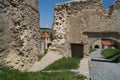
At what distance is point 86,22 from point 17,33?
26.6 ft

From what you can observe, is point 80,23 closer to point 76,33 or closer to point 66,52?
point 76,33

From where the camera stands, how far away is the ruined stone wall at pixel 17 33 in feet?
26.1

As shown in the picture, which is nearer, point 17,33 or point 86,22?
point 17,33

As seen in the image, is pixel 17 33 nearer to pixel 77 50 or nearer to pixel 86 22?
pixel 86 22

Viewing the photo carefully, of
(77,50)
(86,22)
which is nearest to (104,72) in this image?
(77,50)

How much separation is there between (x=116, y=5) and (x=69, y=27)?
3.12 metres

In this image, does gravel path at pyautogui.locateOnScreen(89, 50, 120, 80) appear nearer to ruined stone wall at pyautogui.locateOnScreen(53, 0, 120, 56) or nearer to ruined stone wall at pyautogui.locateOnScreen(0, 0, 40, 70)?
ruined stone wall at pyautogui.locateOnScreen(53, 0, 120, 56)

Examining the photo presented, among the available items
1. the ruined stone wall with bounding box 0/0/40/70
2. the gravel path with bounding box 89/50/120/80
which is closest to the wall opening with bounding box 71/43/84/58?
the gravel path with bounding box 89/50/120/80

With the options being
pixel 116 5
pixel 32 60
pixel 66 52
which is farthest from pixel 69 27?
pixel 32 60

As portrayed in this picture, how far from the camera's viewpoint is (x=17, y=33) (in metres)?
8.96

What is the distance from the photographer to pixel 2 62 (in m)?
7.79

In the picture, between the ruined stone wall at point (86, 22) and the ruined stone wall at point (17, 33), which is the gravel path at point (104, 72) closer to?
the ruined stone wall at point (86, 22)

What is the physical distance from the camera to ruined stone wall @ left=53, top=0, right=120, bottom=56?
16438mm

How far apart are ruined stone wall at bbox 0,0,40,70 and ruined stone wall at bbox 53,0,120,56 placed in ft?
17.0
